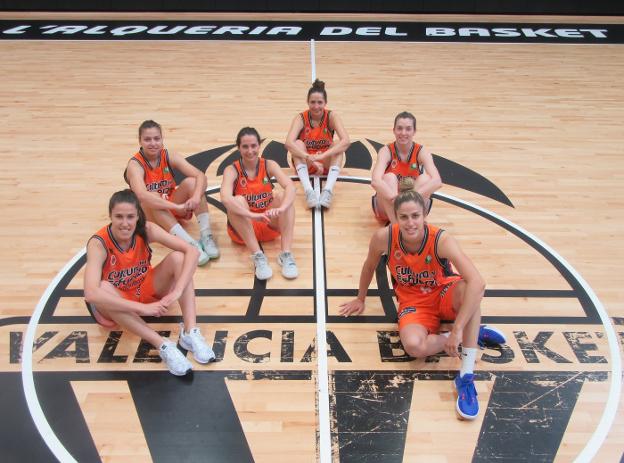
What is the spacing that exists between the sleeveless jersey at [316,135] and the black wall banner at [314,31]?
6089mm

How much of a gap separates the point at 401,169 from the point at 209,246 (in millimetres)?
1558

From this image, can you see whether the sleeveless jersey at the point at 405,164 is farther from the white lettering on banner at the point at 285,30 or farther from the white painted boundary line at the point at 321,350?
the white lettering on banner at the point at 285,30

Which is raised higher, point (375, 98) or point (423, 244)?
point (423, 244)

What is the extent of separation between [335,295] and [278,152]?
2.53 m

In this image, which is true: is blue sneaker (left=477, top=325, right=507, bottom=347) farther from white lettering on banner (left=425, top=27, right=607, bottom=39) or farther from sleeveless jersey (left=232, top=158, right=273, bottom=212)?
white lettering on banner (left=425, top=27, right=607, bottom=39)

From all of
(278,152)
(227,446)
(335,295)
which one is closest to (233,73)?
(278,152)

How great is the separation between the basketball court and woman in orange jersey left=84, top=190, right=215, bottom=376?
0.15 metres

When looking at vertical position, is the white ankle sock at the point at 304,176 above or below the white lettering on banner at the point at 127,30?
below

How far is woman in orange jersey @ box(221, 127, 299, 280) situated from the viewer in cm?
400

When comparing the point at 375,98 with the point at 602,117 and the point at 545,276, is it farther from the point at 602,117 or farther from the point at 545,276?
the point at 545,276

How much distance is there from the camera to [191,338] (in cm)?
324

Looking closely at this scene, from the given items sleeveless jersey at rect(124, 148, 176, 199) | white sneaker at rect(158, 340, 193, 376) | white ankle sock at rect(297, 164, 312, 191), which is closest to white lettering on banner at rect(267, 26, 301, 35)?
white ankle sock at rect(297, 164, 312, 191)

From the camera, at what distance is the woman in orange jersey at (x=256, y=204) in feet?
13.1

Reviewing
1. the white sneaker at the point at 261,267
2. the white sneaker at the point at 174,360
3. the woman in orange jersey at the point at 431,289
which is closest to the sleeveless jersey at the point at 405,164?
the white sneaker at the point at 261,267
